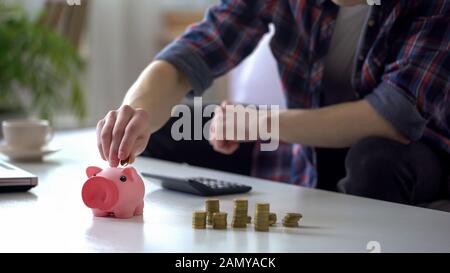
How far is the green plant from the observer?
258 cm

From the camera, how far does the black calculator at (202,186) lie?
3.51 feet

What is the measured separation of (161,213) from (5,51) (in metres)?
1.78

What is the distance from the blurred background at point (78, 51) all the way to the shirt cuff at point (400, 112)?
1300 mm

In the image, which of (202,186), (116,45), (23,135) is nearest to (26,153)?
(23,135)

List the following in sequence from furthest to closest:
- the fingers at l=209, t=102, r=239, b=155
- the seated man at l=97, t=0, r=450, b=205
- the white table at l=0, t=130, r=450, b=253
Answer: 1. the fingers at l=209, t=102, r=239, b=155
2. the seated man at l=97, t=0, r=450, b=205
3. the white table at l=0, t=130, r=450, b=253

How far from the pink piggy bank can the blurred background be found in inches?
62.9

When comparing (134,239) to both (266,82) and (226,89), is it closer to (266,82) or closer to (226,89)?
(266,82)

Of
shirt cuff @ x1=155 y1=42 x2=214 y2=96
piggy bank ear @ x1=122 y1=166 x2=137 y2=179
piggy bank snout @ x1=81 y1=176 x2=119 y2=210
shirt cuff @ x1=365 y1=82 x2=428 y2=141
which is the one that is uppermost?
shirt cuff @ x1=155 y1=42 x2=214 y2=96

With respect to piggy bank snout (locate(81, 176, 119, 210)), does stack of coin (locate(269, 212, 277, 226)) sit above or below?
below

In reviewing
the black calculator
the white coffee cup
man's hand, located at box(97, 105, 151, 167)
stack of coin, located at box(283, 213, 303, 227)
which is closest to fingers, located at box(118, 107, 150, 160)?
man's hand, located at box(97, 105, 151, 167)

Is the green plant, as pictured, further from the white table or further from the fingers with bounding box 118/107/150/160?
the fingers with bounding box 118/107/150/160

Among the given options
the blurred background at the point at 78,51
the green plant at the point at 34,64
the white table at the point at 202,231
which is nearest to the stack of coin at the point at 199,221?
the white table at the point at 202,231

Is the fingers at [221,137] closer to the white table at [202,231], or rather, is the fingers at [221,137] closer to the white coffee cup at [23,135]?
the white table at [202,231]

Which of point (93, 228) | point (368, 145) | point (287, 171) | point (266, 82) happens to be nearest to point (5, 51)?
point (266, 82)
